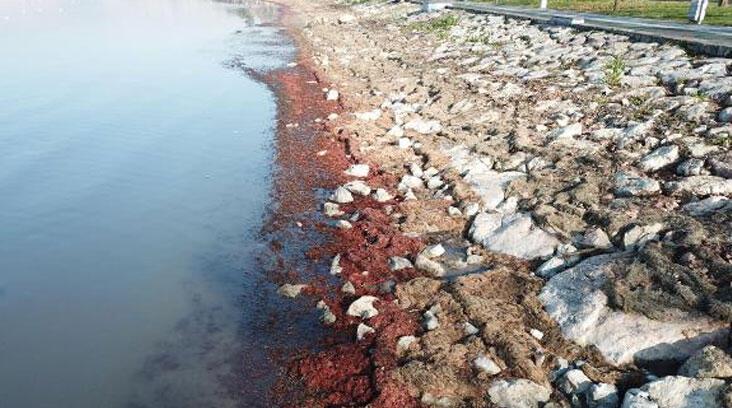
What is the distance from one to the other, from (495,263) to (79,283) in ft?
25.6

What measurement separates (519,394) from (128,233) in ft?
31.1

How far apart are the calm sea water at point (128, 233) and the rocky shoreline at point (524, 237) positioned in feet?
4.12

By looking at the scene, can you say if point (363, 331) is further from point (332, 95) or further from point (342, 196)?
point (332, 95)

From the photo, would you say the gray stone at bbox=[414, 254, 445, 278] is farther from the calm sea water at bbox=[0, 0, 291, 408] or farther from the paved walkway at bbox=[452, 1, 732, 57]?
the paved walkway at bbox=[452, 1, 732, 57]

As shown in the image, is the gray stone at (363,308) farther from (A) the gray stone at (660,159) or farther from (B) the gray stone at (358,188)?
(A) the gray stone at (660,159)

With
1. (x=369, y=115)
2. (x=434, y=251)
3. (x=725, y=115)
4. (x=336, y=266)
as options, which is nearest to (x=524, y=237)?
(x=434, y=251)

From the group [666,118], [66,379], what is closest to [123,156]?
[66,379]

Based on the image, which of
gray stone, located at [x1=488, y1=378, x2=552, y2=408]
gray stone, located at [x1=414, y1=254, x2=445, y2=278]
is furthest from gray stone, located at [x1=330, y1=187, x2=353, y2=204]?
gray stone, located at [x1=488, y1=378, x2=552, y2=408]

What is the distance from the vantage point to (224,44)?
142ft

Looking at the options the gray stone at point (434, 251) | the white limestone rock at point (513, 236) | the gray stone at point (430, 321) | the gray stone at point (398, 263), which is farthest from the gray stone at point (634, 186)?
the gray stone at point (430, 321)

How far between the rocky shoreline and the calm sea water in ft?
4.12

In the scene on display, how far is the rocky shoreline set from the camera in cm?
756

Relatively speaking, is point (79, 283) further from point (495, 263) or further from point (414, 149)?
point (414, 149)

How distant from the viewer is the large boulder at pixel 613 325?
7438mm
